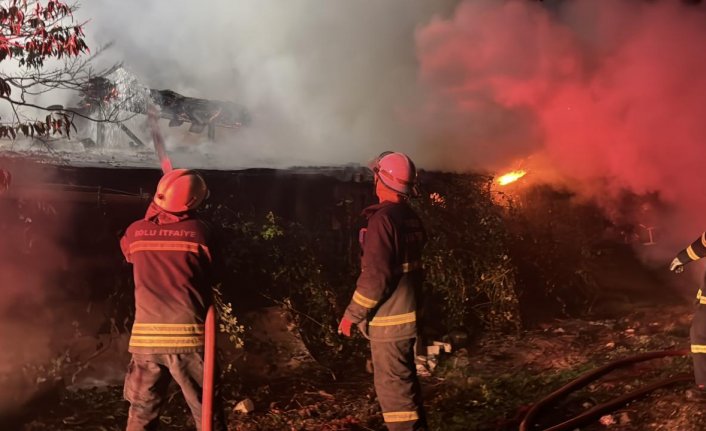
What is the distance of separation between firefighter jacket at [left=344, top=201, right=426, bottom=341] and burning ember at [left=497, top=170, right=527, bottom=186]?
14.7 feet

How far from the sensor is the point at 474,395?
514cm

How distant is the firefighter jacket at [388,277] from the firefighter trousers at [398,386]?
0.09m

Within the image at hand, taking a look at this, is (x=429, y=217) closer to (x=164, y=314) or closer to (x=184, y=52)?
(x=164, y=314)

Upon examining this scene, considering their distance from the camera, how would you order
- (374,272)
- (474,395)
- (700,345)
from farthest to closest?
(474,395) → (700,345) → (374,272)

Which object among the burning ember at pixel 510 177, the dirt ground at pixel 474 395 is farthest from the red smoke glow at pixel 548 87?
the dirt ground at pixel 474 395

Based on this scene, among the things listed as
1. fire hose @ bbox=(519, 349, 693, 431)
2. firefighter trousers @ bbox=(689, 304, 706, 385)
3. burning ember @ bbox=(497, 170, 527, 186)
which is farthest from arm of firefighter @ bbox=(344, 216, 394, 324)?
burning ember @ bbox=(497, 170, 527, 186)

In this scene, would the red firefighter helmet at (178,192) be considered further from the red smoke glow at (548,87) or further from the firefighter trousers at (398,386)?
the red smoke glow at (548,87)

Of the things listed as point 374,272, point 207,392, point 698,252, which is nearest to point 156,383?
point 207,392

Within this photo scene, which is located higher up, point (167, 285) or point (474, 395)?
point (167, 285)

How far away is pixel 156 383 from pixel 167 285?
0.63m

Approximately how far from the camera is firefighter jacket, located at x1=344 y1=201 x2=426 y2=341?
11.9 ft

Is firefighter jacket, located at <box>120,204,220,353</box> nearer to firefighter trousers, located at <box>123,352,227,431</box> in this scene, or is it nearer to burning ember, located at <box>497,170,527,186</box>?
firefighter trousers, located at <box>123,352,227,431</box>

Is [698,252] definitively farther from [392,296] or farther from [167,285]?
[167,285]

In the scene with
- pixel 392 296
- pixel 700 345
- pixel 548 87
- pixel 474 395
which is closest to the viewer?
pixel 392 296
